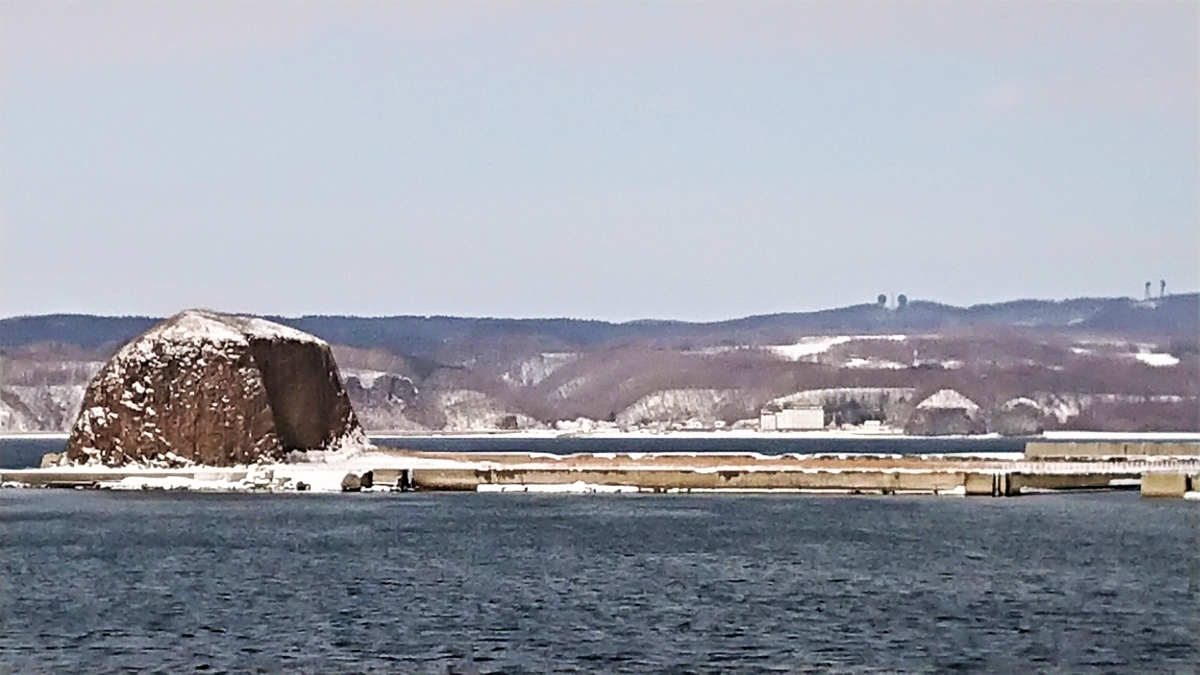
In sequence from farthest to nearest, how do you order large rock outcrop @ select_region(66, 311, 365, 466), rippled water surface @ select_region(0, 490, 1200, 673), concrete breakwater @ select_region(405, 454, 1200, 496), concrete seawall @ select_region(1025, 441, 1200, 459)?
concrete seawall @ select_region(1025, 441, 1200, 459) → large rock outcrop @ select_region(66, 311, 365, 466) → concrete breakwater @ select_region(405, 454, 1200, 496) → rippled water surface @ select_region(0, 490, 1200, 673)

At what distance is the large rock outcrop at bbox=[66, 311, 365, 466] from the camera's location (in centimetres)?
8388

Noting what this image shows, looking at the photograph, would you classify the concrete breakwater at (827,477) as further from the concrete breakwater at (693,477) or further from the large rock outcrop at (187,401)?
the large rock outcrop at (187,401)

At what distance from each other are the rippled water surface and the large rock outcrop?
40.5ft

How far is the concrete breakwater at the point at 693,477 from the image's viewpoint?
78500 mm

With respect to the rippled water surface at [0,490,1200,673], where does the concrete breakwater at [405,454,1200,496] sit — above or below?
above

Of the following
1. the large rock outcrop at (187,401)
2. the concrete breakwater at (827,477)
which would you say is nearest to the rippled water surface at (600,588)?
the concrete breakwater at (827,477)

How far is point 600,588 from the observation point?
44.8 meters

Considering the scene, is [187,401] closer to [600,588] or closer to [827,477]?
[827,477]

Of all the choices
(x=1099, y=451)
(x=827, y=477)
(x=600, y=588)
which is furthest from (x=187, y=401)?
(x=600, y=588)

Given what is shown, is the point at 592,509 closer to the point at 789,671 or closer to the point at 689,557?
the point at 689,557

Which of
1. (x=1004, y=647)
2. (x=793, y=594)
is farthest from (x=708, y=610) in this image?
(x=1004, y=647)

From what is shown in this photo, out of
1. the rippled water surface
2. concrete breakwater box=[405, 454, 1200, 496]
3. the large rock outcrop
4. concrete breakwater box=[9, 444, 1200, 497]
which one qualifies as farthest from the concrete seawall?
the large rock outcrop

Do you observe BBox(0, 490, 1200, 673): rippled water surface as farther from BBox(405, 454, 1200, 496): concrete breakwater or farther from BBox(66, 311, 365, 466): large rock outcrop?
BBox(66, 311, 365, 466): large rock outcrop

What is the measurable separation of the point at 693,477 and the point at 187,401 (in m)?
20.0
